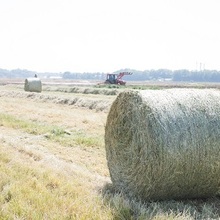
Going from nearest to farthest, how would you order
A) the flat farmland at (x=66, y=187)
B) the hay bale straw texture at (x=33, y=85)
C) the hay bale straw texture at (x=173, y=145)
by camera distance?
the flat farmland at (x=66, y=187), the hay bale straw texture at (x=173, y=145), the hay bale straw texture at (x=33, y=85)

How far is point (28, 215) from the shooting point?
18.5ft

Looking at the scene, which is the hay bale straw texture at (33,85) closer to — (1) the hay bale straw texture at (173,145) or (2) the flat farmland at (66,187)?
(2) the flat farmland at (66,187)

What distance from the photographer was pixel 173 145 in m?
6.71

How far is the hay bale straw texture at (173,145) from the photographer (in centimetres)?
675

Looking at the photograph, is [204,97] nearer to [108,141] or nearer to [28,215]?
[108,141]

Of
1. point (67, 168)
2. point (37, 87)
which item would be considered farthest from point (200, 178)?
point (37, 87)

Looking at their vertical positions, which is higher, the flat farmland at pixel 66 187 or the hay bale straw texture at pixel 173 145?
the hay bale straw texture at pixel 173 145

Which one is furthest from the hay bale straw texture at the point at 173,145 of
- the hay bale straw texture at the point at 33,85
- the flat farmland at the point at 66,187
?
the hay bale straw texture at the point at 33,85

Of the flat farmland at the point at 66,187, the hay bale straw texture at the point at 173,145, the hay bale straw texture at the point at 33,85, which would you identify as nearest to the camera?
the flat farmland at the point at 66,187

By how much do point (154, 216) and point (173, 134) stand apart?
1.54 meters

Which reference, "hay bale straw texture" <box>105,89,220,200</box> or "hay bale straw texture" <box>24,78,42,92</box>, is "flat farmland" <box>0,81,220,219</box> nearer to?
"hay bale straw texture" <box>105,89,220,200</box>

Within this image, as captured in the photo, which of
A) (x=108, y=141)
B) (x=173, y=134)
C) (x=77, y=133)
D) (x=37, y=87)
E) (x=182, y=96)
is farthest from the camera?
(x=37, y=87)

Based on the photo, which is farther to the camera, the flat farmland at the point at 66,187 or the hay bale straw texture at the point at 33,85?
the hay bale straw texture at the point at 33,85

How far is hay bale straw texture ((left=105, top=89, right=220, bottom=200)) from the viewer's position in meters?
6.75
